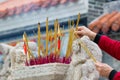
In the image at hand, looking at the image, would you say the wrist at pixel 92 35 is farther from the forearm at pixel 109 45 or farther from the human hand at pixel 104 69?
the human hand at pixel 104 69

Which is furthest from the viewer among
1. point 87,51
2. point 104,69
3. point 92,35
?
point 92,35

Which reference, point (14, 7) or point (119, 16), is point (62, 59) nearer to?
point (119, 16)

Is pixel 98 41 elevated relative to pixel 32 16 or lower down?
elevated

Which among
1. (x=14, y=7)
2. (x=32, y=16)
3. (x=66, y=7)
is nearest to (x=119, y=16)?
(x=66, y=7)

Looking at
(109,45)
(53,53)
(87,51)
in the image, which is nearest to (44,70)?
(53,53)

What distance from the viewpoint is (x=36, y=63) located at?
8.05 ft

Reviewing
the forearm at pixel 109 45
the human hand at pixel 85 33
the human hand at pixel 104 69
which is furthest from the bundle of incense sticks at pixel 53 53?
the human hand at pixel 104 69

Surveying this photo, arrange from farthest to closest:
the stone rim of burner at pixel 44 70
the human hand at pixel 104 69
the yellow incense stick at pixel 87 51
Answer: the stone rim of burner at pixel 44 70
the yellow incense stick at pixel 87 51
the human hand at pixel 104 69

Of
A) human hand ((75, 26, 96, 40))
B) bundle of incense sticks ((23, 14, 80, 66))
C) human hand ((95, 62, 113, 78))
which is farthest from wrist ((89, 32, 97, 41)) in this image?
human hand ((95, 62, 113, 78))

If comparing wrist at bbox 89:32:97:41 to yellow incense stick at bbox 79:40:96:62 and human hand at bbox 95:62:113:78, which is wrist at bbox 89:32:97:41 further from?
human hand at bbox 95:62:113:78

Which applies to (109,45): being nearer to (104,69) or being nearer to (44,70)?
(104,69)

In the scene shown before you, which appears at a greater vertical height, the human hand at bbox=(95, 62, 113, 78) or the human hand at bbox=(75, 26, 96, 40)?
the human hand at bbox=(75, 26, 96, 40)

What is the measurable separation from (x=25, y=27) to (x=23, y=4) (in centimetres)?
50

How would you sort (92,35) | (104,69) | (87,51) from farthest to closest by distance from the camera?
(92,35), (87,51), (104,69)
